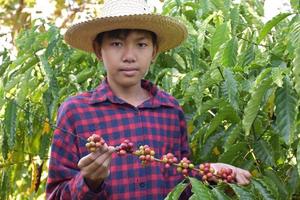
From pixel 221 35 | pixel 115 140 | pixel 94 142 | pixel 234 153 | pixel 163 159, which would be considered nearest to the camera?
pixel 94 142

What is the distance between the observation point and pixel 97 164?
4.28 feet

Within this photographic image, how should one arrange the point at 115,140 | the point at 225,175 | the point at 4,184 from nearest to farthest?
the point at 225,175 → the point at 115,140 → the point at 4,184

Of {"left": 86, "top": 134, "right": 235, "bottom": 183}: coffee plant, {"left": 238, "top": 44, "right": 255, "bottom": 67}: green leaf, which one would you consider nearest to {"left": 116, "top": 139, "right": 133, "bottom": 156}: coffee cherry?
{"left": 86, "top": 134, "right": 235, "bottom": 183}: coffee plant

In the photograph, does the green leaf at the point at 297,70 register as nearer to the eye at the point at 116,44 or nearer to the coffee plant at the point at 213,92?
the coffee plant at the point at 213,92

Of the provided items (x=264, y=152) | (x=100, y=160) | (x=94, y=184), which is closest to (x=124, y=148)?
(x=100, y=160)

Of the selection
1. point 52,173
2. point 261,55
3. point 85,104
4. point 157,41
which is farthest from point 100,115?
point 261,55

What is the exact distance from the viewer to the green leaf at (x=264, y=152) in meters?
1.65

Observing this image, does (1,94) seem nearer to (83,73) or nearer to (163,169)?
(83,73)

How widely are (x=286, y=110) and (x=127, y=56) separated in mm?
381

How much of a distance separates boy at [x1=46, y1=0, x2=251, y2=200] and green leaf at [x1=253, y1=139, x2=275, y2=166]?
0.43 feet

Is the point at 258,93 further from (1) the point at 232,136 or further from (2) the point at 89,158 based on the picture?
(2) the point at 89,158

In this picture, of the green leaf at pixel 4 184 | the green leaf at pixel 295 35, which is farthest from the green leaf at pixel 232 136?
the green leaf at pixel 4 184

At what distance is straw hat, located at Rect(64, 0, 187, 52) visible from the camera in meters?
1.59

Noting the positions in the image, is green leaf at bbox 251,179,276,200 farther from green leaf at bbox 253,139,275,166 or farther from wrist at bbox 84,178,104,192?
wrist at bbox 84,178,104,192
